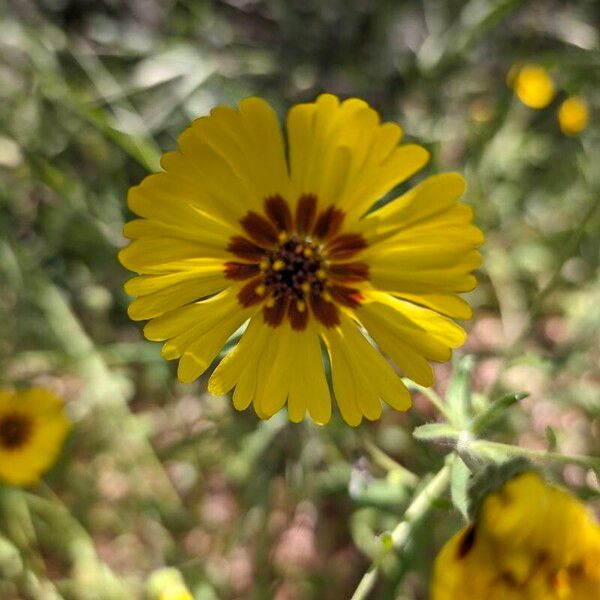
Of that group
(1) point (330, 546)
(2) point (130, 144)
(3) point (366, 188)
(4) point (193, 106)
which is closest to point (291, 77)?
(4) point (193, 106)

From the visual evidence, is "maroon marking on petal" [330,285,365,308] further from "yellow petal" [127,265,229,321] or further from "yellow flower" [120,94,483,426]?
"yellow petal" [127,265,229,321]

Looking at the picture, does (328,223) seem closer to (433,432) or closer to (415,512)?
(433,432)

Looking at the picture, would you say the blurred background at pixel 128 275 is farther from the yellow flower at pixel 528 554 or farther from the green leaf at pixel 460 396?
the yellow flower at pixel 528 554

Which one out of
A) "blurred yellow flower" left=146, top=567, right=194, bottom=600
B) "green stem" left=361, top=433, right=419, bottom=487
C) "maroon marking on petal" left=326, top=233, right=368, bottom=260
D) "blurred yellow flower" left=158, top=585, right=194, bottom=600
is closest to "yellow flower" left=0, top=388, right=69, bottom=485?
"blurred yellow flower" left=146, top=567, right=194, bottom=600

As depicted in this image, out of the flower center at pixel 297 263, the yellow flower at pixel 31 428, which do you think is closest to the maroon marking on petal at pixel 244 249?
the flower center at pixel 297 263

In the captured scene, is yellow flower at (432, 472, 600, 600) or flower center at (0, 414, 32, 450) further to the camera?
flower center at (0, 414, 32, 450)

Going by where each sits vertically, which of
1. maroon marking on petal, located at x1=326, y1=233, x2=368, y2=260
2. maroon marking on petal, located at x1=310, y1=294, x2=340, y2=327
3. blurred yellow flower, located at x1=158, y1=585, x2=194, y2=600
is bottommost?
blurred yellow flower, located at x1=158, y1=585, x2=194, y2=600

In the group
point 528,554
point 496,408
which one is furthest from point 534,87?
point 528,554
